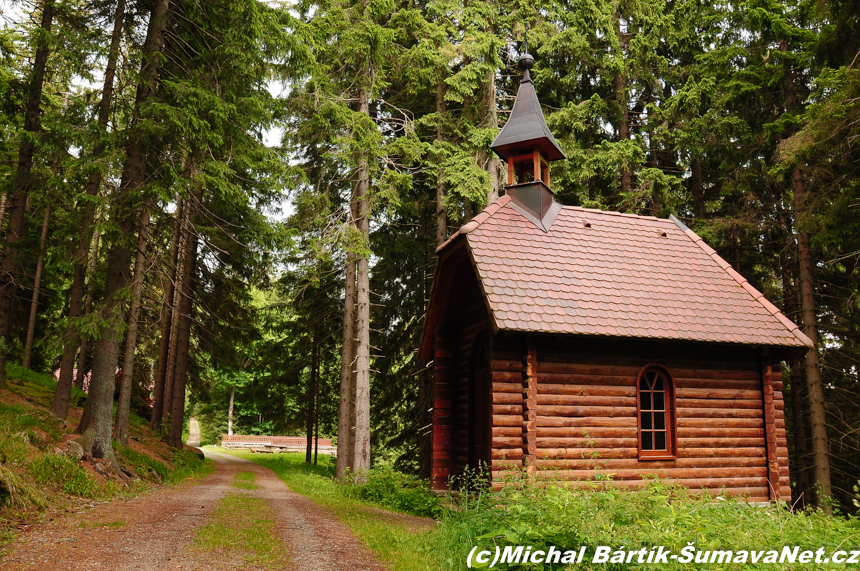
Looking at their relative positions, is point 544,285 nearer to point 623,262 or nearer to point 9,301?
point 623,262

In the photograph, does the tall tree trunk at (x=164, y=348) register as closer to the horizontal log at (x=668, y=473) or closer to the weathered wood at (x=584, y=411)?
the weathered wood at (x=584, y=411)

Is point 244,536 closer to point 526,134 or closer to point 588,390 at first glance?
point 588,390

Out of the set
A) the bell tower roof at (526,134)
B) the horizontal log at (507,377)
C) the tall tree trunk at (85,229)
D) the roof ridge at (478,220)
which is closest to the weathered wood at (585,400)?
the horizontal log at (507,377)

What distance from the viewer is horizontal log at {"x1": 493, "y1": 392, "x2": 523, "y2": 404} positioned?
9.96 meters

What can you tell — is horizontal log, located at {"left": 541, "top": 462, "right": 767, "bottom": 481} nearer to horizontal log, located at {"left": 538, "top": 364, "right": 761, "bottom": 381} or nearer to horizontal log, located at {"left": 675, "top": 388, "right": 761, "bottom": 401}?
horizontal log, located at {"left": 675, "top": 388, "right": 761, "bottom": 401}

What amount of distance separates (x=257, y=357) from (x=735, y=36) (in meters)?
20.2

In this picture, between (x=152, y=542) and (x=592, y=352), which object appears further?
(x=592, y=352)

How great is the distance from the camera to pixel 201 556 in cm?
643

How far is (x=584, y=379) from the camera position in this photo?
1051 centimetres

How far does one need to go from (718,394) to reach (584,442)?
3180mm

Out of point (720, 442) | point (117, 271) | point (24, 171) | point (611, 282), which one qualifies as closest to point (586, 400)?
point (611, 282)

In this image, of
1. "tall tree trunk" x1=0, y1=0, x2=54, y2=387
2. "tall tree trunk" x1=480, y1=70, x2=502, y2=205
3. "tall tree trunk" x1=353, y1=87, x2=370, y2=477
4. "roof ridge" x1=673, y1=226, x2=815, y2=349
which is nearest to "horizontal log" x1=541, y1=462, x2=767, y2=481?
"roof ridge" x1=673, y1=226, x2=815, y2=349

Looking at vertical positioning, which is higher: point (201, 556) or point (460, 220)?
point (460, 220)

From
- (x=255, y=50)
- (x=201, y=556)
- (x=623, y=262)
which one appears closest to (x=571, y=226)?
(x=623, y=262)
